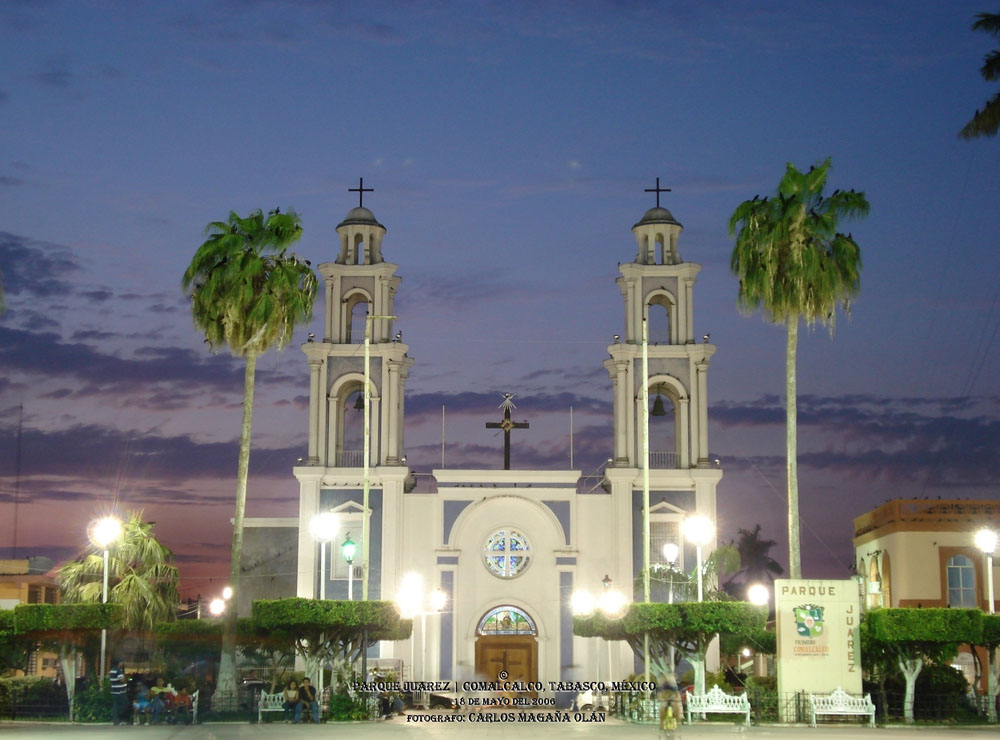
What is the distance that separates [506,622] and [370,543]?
642cm

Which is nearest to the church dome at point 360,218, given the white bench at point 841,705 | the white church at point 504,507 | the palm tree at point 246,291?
the white church at point 504,507

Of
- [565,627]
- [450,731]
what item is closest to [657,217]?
[565,627]

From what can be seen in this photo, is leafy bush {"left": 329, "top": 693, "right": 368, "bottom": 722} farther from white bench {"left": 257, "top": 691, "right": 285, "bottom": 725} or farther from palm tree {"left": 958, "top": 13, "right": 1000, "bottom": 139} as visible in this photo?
palm tree {"left": 958, "top": 13, "right": 1000, "bottom": 139}

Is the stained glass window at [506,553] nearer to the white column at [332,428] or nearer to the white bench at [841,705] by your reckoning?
the white column at [332,428]

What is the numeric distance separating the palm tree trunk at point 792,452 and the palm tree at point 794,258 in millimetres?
29

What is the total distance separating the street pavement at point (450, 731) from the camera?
3112 centimetres

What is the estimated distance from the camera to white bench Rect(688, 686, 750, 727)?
120 feet

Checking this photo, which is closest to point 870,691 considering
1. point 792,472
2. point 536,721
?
point 792,472

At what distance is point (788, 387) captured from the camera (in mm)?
41625

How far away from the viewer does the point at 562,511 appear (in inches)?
2275

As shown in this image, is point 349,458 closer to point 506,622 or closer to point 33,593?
point 506,622

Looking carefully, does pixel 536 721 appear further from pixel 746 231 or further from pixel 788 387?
pixel 746 231

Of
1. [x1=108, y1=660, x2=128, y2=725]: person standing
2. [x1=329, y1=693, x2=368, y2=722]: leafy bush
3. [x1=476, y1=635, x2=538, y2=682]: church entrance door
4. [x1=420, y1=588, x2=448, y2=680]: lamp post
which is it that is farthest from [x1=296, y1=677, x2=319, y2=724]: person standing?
[x1=476, y1=635, x2=538, y2=682]: church entrance door

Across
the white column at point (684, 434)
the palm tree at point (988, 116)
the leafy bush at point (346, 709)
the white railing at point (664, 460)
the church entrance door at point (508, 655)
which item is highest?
the palm tree at point (988, 116)
